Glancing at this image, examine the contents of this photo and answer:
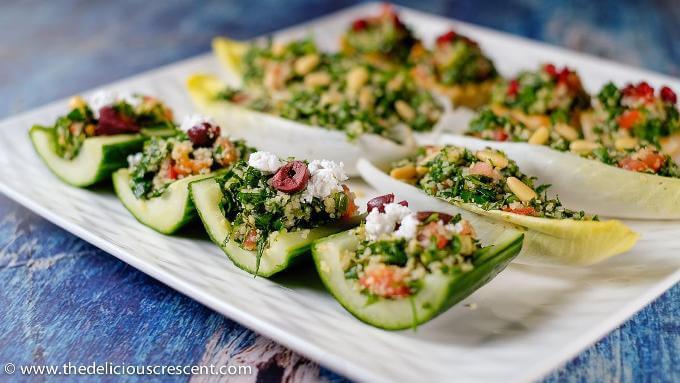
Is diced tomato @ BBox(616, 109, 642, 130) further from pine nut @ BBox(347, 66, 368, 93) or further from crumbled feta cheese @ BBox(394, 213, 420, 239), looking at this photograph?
crumbled feta cheese @ BBox(394, 213, 420, 239)

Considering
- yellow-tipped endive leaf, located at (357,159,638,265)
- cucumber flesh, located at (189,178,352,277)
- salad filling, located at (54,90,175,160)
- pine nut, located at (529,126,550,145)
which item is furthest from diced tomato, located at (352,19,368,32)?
cucumber flesh, located at (189,178,352,277)

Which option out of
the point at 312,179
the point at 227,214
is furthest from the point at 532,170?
the point at 227,214

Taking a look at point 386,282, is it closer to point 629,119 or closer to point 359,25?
point 629,119

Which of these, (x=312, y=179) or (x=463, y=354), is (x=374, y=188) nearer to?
(x=312, y=179)

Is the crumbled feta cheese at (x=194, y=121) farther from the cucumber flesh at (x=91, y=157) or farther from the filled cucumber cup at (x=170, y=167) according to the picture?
the cucumber flesh at (x=91, y=157)

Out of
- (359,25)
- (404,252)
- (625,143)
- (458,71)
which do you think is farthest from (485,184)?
(359,25)
